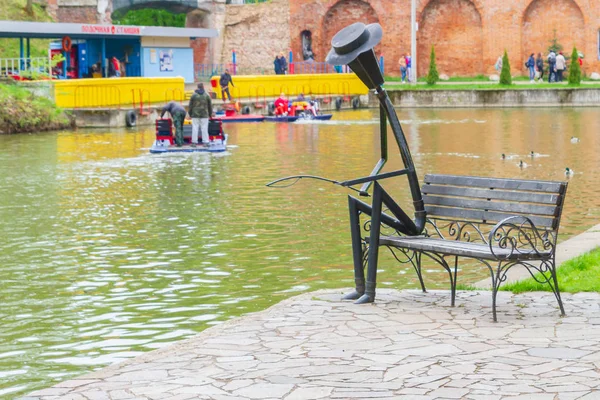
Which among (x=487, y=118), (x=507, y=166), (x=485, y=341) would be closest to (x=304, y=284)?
(x=485, y=341)

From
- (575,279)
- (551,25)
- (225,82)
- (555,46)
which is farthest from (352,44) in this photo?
(551,25)

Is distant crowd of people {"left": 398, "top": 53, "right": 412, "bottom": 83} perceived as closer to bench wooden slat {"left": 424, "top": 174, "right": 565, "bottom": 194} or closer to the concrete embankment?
the concrete embankment

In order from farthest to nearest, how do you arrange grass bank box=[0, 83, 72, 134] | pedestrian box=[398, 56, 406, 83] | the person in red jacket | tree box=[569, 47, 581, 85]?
pedestrian box=[398, 56, 406, 83] < tree box=[569, 47, 581, 85] < the person in red jacket < grass bank box=[0, 83, 72, 134]

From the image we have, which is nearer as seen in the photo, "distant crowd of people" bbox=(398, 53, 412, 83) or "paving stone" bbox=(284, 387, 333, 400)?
"paving stone" bbox=(284, 387, 333, 400)

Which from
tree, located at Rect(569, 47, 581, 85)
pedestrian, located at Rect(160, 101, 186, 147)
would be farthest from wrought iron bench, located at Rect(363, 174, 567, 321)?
tree, located at Rect(569, 47, 581, 85)

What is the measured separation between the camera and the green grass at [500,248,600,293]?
8680 mm

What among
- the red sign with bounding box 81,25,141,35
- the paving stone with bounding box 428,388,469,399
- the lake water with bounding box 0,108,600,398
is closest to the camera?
the paving stone with bounding box 428,388,469,399

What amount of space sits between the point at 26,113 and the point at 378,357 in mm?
28905

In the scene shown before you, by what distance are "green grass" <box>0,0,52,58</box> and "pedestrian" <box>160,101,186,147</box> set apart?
26.4 m

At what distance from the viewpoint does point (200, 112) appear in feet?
84.6

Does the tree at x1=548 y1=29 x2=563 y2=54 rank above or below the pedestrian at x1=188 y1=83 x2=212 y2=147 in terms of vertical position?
above

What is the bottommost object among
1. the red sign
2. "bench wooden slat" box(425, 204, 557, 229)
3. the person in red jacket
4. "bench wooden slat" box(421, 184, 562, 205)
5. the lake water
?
the lake water

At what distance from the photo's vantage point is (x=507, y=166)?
845 inches

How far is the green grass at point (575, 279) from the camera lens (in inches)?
342
